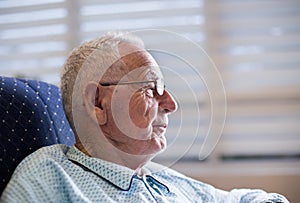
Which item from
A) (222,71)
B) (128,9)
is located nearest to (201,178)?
(222,71)

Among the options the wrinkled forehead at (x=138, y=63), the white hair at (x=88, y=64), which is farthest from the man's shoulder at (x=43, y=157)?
the wrinkled forehead at (x=138, y=63)

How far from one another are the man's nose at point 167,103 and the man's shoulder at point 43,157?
0.98 feet

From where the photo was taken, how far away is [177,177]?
1.46m

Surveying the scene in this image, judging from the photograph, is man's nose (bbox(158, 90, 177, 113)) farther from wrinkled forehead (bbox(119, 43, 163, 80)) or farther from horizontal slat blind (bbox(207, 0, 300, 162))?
horizontal slat blind (bbox(207, 0, 300, 162))

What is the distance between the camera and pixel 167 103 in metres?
1.30

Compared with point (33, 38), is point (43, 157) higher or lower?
lower

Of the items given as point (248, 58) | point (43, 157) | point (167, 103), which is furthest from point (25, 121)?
point (248, 58)

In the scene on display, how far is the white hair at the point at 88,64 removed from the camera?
49.2 inches

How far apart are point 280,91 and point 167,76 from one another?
0.97 m

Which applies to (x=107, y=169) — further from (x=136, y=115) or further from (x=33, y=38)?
(x=33, y=38)

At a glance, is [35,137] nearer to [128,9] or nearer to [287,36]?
[128,9]

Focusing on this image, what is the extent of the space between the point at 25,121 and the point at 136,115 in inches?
11.9

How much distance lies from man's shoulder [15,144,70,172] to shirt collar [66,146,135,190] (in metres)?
0.03

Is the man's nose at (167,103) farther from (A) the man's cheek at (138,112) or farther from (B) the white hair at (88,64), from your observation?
(B) the white hair at (88,64)
